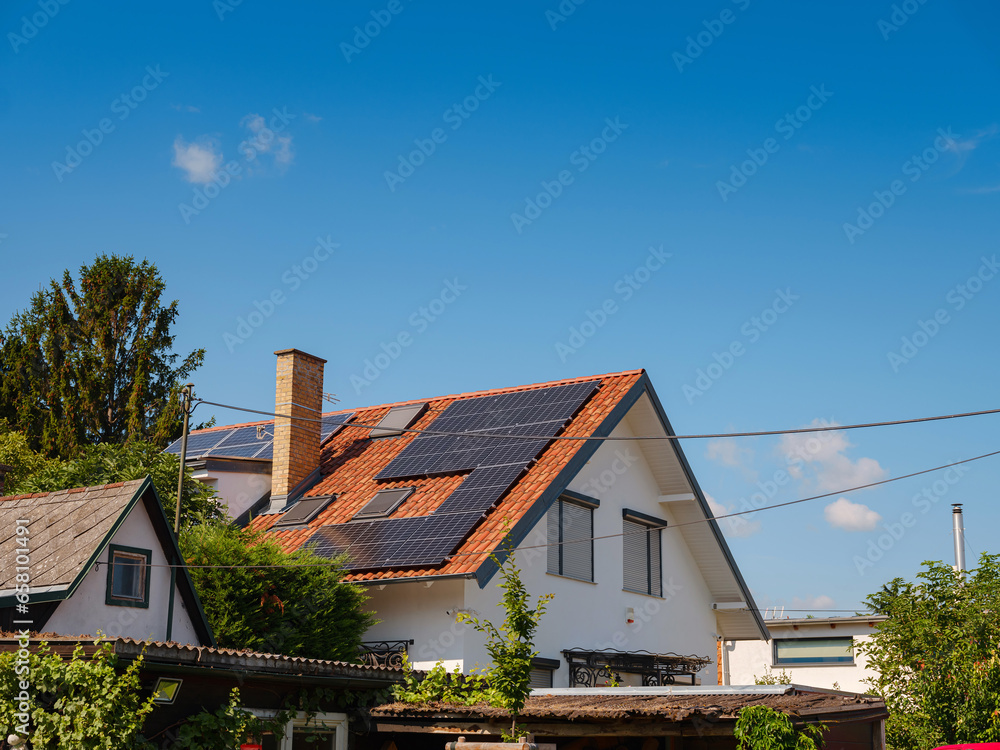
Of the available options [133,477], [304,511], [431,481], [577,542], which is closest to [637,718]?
[577,542]

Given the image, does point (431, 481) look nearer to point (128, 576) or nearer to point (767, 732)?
point (128, 576)

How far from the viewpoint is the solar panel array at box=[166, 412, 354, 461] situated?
24.0 meters

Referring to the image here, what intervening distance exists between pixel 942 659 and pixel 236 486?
13.9 m

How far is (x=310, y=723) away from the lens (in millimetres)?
14031

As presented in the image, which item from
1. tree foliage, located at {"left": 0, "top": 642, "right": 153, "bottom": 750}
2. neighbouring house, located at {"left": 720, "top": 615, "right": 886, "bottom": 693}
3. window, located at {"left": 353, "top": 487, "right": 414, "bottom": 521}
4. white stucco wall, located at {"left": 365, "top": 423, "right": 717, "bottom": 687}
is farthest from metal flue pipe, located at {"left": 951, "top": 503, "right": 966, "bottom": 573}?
tree foliage, located at {"left": 0, "top": 642, "right": 153, "bottom": 750}

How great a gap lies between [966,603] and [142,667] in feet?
→ 44.2

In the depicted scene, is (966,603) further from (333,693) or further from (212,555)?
(212,555)

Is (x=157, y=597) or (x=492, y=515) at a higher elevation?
(x=492, y=515)

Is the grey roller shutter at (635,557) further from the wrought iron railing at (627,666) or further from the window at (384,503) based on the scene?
the window at (384,503)

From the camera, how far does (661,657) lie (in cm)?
2016

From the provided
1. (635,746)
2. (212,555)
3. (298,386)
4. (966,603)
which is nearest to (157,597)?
(212,555)

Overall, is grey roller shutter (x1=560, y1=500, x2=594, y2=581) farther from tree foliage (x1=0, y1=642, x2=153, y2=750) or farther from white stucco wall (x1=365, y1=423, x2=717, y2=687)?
tree foliage (x1=0, y1=642, x2=153, y2=750)

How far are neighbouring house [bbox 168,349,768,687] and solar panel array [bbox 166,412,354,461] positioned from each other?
0.08m

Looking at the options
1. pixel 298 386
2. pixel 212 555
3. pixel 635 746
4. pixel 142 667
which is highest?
pixel 298 386
